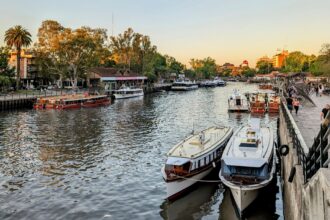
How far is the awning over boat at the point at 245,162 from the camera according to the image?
1877 cm

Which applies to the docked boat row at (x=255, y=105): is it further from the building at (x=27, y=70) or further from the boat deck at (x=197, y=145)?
the building at (x=27, y=70)

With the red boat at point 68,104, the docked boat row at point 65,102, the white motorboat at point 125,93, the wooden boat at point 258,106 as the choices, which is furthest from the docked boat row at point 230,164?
the white motorboat at point 125,93

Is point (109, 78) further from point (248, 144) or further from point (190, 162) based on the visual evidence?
point (190, 162)

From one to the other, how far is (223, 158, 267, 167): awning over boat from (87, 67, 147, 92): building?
79675 millimetres

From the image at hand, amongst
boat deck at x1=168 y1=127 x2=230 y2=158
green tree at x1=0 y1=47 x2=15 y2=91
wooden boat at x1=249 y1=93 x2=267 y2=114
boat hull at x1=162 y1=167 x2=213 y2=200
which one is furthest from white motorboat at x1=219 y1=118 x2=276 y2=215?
green tree at x1=0 y1=47 x2=15 y2=91

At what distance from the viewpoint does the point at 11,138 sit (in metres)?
37.7

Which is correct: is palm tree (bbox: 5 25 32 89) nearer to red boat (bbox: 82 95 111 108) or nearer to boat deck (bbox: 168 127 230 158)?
red boat (bbox: 82 95 111 108)

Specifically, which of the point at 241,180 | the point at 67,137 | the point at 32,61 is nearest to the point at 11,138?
the point at 67,137

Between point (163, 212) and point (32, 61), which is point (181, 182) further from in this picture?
point (32, 61)

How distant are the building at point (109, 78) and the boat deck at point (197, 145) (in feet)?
235

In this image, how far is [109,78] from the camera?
103312mm

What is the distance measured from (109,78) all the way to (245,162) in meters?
87.7

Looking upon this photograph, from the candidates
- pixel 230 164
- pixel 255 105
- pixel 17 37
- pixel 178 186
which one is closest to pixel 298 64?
pixel 255 105

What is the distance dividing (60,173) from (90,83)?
88835mm
